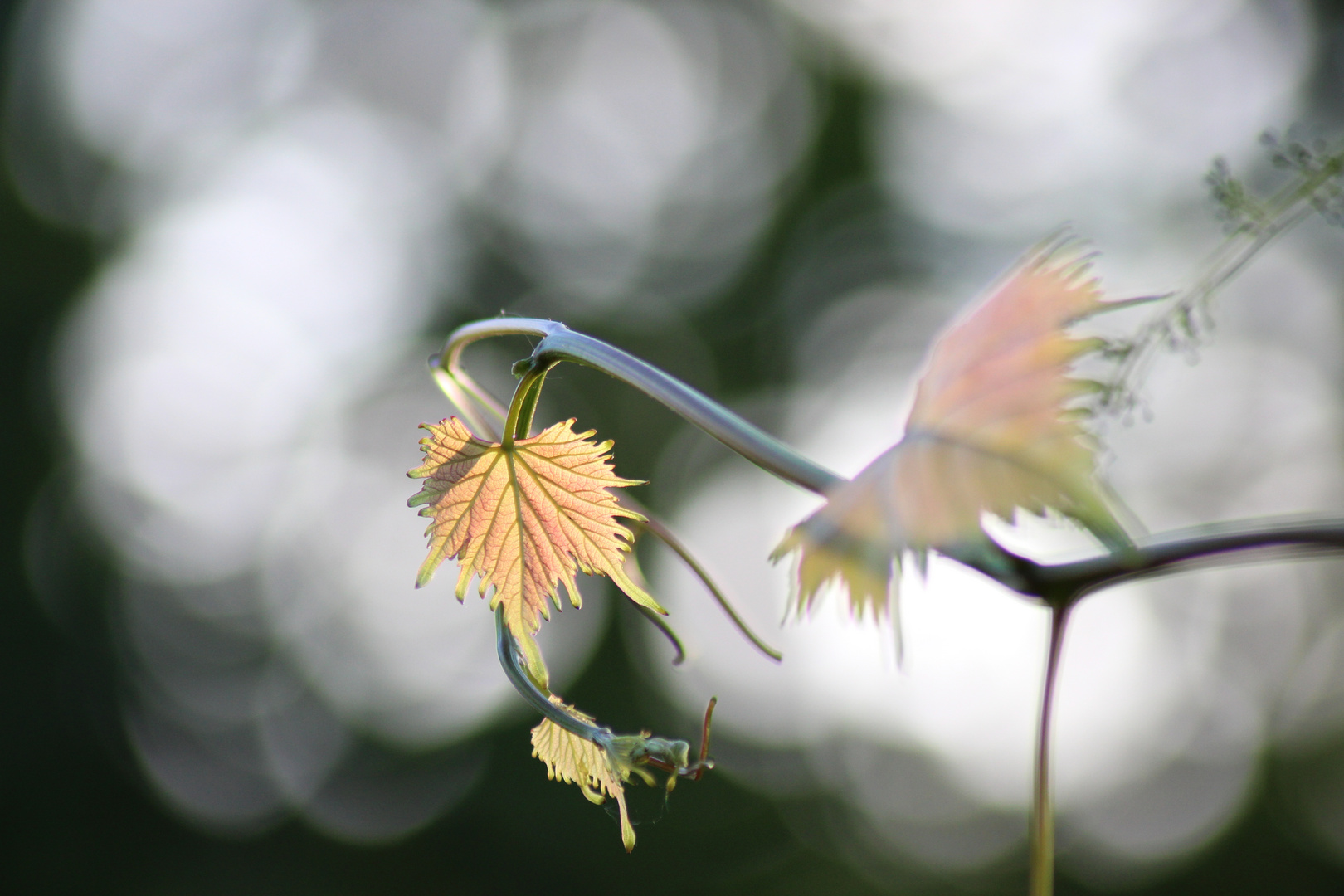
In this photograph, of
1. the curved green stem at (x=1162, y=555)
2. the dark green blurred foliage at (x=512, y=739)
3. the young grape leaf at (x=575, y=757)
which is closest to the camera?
the curved green stem at (x=1162, y=555)

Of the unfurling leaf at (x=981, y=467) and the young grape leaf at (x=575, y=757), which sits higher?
the unfurling leaf at (x=981, y=467)

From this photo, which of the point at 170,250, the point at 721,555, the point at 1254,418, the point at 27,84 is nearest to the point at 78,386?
the point at 170,250

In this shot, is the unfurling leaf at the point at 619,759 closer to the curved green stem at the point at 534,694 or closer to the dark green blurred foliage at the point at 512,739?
the curved green stem at the point at 534,694

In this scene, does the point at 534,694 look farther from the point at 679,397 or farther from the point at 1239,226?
the point at 1239,226

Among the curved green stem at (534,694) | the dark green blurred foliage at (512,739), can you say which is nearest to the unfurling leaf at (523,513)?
the curved green stem at (534,694)

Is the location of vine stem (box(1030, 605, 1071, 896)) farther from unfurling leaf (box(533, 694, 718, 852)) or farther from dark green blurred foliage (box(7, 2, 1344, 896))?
dark green blurred foliage (box(7, 2, 1344, 896))

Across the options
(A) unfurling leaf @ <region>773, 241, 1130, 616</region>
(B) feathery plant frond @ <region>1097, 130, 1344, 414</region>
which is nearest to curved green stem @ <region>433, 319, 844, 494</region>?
(A) unfurling leaf @ <region>773, 241, 1130, 616</region>
